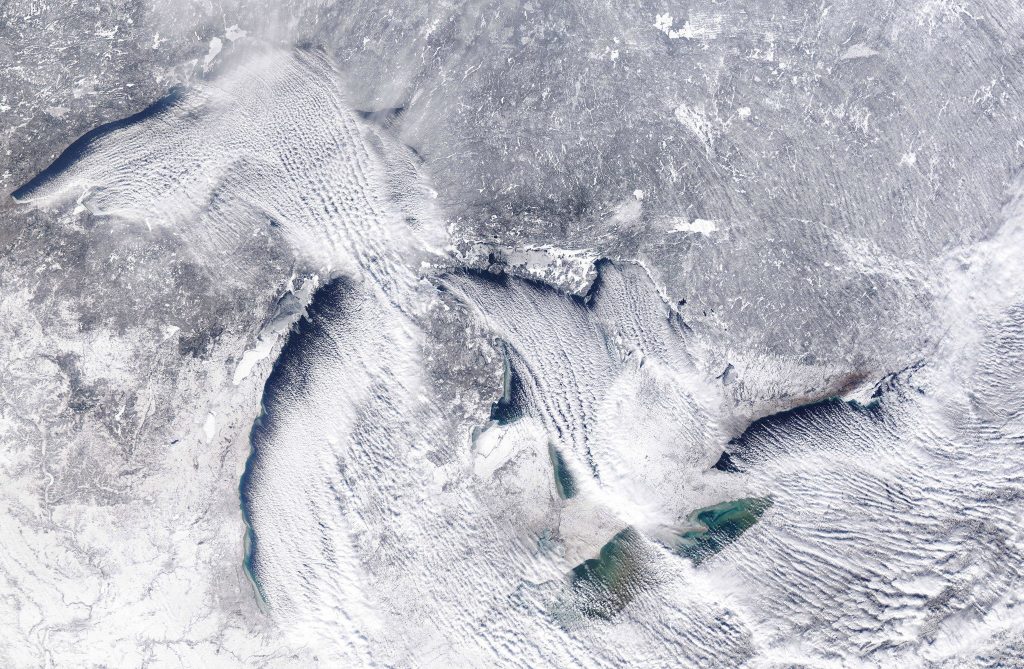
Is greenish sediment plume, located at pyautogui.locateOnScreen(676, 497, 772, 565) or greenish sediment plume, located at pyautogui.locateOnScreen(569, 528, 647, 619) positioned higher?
greenish sediment plume, located at pyautogui.locateOnScreen(676, 497, 772, 565)

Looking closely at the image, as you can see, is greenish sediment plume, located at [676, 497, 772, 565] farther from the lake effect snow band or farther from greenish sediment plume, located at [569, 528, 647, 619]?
greenish sediment plume, located at [569, 528, 647, 619]

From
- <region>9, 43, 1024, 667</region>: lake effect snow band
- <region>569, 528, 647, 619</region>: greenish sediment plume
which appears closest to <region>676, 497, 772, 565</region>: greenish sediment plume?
<region>9, 43, 1024, 667</region>: lake effect snow band

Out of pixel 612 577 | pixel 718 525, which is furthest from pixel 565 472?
→ pixel 718 525

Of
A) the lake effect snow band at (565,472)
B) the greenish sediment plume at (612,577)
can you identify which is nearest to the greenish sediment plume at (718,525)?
the lake effect snow band at (565,472)

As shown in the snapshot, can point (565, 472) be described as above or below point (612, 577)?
above

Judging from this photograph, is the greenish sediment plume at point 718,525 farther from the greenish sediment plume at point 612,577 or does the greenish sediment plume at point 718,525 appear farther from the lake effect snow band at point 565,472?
the greenish sediment plume at point 612,577

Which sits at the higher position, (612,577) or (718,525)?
(718,525)

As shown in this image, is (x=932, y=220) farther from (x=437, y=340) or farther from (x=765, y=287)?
(x=437, y=340)

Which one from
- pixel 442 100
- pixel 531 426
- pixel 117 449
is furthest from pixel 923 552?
pixel 117 449

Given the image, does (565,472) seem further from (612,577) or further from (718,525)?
(718,525)
